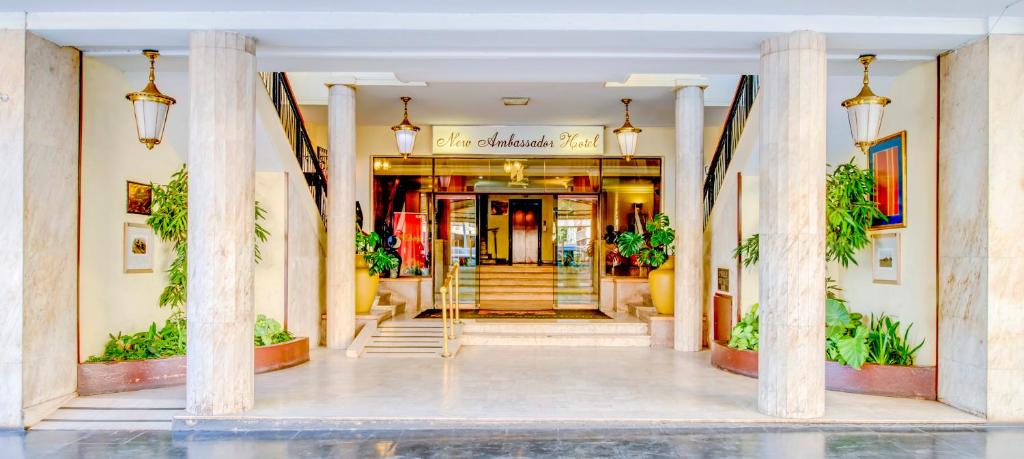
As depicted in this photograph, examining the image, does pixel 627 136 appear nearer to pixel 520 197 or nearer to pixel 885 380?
pixel 520 197

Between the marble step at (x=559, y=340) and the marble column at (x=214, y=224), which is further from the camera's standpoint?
the marble step at (x=559, y=340)

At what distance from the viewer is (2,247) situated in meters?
5.77

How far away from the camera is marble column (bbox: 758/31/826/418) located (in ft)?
19.0

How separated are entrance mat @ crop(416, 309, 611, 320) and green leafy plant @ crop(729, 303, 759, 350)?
10.7 ft

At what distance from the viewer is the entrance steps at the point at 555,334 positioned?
1008cm

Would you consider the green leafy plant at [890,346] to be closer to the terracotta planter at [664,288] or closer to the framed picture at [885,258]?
the framed picture at [885,258]

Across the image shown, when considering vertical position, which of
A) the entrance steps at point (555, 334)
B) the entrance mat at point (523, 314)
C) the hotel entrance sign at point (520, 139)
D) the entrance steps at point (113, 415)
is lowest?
the entrance steps at point (113, 415)

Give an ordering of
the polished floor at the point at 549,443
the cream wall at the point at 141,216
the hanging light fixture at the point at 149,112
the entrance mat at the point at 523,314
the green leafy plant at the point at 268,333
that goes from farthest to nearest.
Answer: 1. the entrance mat at the point at 523,314
2. the green leafy plant at the point at 268,333
3. the cream wall at the point at 141,216
4. the hanging light fixture at the point at 149,112
5. the polished floor at the point at 549,443

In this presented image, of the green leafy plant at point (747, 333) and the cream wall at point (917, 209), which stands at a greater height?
the cream wall at point (917, 209)

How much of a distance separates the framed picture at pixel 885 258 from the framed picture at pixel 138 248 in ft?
25.2

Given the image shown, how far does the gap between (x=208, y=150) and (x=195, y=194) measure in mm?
377

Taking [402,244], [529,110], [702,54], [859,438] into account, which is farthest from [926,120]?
[402,244]

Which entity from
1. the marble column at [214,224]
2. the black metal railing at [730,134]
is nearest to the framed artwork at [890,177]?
the black metal railing at [730,134]

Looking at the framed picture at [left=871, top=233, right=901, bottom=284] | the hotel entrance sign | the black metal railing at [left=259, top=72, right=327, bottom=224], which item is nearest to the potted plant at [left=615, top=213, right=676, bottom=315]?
the hotel entrance sign
